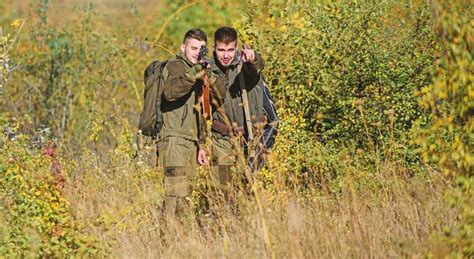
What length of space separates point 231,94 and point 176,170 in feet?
2.45

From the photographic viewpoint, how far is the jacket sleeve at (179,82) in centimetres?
809

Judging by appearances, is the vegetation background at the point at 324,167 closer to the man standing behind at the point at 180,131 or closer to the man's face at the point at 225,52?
the man standing behind at the point at 180,131

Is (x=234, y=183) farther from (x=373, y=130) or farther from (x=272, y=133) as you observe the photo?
(x=373, y=130)

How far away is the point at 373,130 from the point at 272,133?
3.27ft

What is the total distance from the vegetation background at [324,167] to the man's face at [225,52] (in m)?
0.92

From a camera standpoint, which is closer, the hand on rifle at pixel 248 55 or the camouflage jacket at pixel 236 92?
the hand on rifle at pixel 248 55

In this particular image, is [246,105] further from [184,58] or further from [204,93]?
[184,58]

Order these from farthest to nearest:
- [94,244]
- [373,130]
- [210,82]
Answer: [373,130] → [210,82] → [94,244]

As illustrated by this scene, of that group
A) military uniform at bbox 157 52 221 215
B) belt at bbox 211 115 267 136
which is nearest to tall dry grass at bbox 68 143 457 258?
military uniform at bbox 157 52 221 215

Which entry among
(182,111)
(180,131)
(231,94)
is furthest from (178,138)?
(231,94)

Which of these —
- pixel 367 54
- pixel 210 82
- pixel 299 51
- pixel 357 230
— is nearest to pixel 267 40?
pixel 299 51

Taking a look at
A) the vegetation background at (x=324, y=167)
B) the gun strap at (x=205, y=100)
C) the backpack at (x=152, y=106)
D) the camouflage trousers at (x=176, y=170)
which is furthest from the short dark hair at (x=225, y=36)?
the vegetation background at (x=324, y=167)

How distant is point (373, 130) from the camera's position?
29.8ft

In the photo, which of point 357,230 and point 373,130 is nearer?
point 357,230
